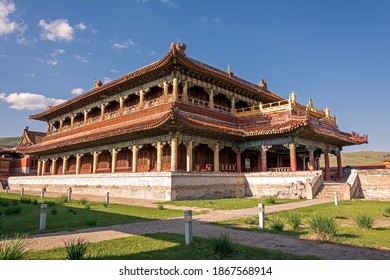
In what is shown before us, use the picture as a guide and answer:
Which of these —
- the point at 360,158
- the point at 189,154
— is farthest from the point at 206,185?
the point at 360,158

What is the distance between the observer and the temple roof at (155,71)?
2207 centimetres

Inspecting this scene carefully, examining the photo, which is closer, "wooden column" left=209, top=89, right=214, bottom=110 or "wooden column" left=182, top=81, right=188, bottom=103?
"wooden column" left=182, top=81, right=188, bottom=103

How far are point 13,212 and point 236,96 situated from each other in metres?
21.8

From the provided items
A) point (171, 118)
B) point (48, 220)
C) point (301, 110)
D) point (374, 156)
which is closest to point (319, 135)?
point (301, 110)

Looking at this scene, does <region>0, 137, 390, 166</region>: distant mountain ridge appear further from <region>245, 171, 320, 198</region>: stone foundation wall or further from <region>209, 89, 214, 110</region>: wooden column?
<region>209, 89, 214, 110</region>: wooden column

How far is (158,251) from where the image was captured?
6336mm

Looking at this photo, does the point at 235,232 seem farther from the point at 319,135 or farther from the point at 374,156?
the point at 374,156

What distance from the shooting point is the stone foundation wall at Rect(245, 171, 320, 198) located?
20969 millimetres

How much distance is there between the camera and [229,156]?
90.9ft

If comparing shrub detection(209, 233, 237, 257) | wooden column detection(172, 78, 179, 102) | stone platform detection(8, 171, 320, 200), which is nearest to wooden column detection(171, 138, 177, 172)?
stone platform detection(8, 171, 320, 200)

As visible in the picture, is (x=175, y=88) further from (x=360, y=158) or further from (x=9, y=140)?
(x=9, y=140)

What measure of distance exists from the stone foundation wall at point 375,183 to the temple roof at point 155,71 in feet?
43.7

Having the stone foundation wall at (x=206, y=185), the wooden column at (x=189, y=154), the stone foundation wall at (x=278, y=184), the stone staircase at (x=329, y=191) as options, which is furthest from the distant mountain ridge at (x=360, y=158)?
the wooden column at (x=189, y=154)

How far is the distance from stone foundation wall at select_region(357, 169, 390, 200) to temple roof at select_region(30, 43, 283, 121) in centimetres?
1331
